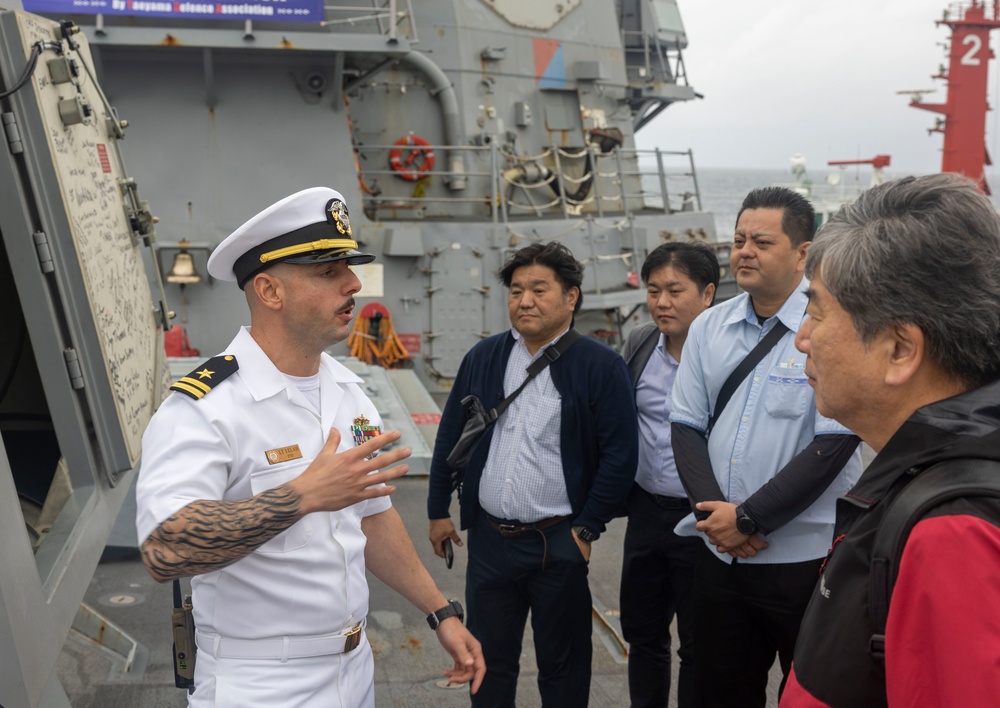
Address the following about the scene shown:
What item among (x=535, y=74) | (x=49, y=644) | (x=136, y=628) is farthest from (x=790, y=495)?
(x=535, y=74)

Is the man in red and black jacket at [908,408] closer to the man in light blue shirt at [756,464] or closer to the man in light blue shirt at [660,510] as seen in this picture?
the man in light blue shirt at [756,464]

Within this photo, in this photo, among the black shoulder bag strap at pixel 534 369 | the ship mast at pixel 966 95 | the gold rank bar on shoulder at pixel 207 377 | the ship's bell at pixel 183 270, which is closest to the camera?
the gold rank bar on shoulder at pixel 207 377

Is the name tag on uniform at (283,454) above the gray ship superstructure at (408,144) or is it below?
below

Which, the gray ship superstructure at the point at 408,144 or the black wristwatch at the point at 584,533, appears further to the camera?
the gray ship superstructure at the point at 408,144

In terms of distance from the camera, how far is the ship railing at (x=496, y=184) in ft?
33.7

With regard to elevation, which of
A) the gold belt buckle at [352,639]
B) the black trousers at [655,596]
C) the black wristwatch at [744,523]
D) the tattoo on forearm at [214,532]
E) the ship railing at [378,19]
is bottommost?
the black trousers at [655,596]

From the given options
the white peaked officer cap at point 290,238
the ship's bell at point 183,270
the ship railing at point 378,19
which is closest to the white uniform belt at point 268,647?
the white peaked officer cap at point 290,238

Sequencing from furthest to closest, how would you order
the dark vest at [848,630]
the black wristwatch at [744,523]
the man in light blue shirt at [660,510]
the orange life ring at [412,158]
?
the orange life ring at [412,158]
the man in light blue shirt at [660,510]
the black wristwatch at [744,523]
the dark vest at [848,630]

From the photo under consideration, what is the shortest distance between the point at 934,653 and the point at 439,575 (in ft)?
12.9

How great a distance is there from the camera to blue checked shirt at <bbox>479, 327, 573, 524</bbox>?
10.7ft

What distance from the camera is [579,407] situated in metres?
3.30

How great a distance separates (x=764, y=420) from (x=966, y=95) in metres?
25.4

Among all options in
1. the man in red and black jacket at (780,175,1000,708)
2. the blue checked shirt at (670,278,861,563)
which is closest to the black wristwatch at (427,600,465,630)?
the blue checked shirt at (670,278,861,563)

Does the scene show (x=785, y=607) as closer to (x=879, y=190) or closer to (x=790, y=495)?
(x=790, y=495)
